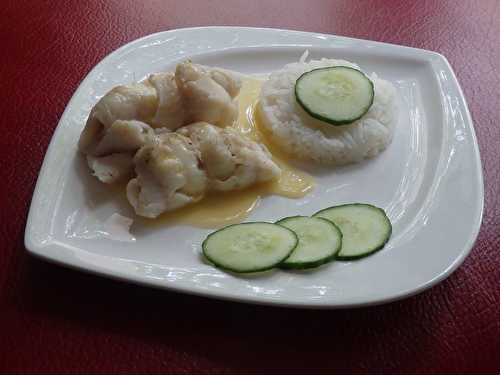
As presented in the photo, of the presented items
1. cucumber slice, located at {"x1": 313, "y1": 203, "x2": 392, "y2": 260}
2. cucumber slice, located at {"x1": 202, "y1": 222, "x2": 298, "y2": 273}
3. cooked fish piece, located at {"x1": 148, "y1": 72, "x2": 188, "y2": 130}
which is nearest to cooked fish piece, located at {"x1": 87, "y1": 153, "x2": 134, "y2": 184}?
cooked fish piece, located at {"x1": 148, "y1": 72, "x2": 188, "y2": 130}

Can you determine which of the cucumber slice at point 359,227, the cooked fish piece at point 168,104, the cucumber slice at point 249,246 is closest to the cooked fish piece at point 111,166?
the cooked fish piece at point 168,104

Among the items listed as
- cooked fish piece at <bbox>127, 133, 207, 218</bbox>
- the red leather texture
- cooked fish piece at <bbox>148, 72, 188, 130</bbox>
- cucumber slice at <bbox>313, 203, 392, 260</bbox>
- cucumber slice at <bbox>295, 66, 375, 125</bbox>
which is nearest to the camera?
the red leather texture

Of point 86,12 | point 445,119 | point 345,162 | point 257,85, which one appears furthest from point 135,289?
point 86,12

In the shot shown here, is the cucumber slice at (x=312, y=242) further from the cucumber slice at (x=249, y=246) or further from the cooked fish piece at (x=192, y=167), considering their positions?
the cooked fish piece at (x=192, y=167)

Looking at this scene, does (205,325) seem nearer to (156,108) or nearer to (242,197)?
(242,197)

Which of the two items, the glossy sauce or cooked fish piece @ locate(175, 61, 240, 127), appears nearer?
the glossy sauce

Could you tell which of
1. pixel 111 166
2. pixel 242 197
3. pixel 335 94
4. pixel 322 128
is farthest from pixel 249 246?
pixel 335 94

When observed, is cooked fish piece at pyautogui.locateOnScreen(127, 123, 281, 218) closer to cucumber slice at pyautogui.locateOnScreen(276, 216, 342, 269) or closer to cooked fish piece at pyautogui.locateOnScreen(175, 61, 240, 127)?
cooked fish piece at pyautogui.locateOnScreen(175, 61, 240, 127)

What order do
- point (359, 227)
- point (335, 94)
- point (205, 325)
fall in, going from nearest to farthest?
point (205, 325), point (359, 227), point (335, 94)
